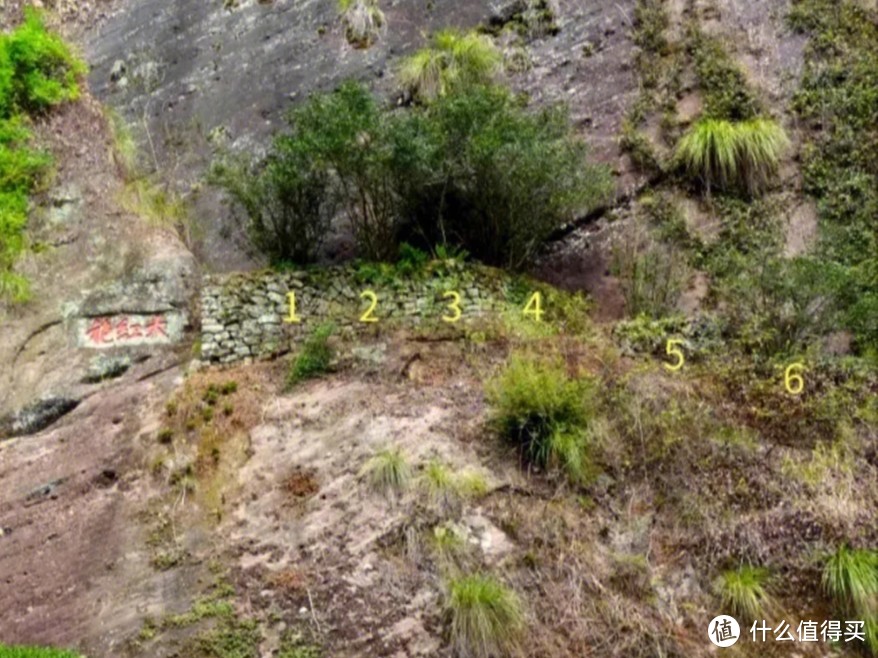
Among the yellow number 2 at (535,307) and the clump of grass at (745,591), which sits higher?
the yellow number 2 at (535,307)

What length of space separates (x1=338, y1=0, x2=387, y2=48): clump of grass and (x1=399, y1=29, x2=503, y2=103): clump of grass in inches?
45.7

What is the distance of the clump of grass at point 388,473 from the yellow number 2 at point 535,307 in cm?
276

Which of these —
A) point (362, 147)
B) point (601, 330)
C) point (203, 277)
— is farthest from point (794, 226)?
point (203, 277)

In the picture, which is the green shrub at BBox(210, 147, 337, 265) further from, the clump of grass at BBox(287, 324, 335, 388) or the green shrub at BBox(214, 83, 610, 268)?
the clump of grass at BBox(287, 324, 335, 388)

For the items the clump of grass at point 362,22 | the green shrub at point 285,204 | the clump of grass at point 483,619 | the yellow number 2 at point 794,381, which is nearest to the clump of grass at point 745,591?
the clump of grass at point 483,619

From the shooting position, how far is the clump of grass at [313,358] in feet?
30.7

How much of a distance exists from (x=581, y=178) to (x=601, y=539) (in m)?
4.50

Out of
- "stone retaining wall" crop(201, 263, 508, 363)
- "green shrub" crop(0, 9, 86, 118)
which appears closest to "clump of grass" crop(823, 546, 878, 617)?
"stone retaining wall" crop(201, 263, 508, 363)

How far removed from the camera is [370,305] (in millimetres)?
10039

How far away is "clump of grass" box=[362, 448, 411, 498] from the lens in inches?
307

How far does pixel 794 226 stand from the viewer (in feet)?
37.5

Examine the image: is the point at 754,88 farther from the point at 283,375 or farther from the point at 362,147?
the point at 283,375

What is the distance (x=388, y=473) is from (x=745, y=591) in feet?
8.55

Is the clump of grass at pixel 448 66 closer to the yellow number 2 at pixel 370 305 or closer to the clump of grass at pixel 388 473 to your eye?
the yellow number 2 at pixel 370 305
